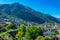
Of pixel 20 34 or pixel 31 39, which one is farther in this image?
pixel 20 34

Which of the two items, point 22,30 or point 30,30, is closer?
point 30,30

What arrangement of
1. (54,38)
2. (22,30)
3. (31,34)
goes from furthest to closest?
(22,30), (54,38), (31,34)

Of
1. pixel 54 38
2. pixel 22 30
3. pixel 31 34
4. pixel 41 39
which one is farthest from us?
pixel 22 30

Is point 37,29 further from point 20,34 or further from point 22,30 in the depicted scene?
point 22,30

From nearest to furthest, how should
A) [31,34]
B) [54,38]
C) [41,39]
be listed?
[41,39] → [31,34] → [54,38]

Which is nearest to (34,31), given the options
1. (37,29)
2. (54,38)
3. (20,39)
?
(37,29)

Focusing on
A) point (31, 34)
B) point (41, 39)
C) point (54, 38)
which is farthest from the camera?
point (54, 38)

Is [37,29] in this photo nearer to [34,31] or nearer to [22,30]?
[34,31]

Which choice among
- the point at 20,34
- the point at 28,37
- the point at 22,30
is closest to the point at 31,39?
the point at 28,37

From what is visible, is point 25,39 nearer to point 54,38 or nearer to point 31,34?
point 31,34
